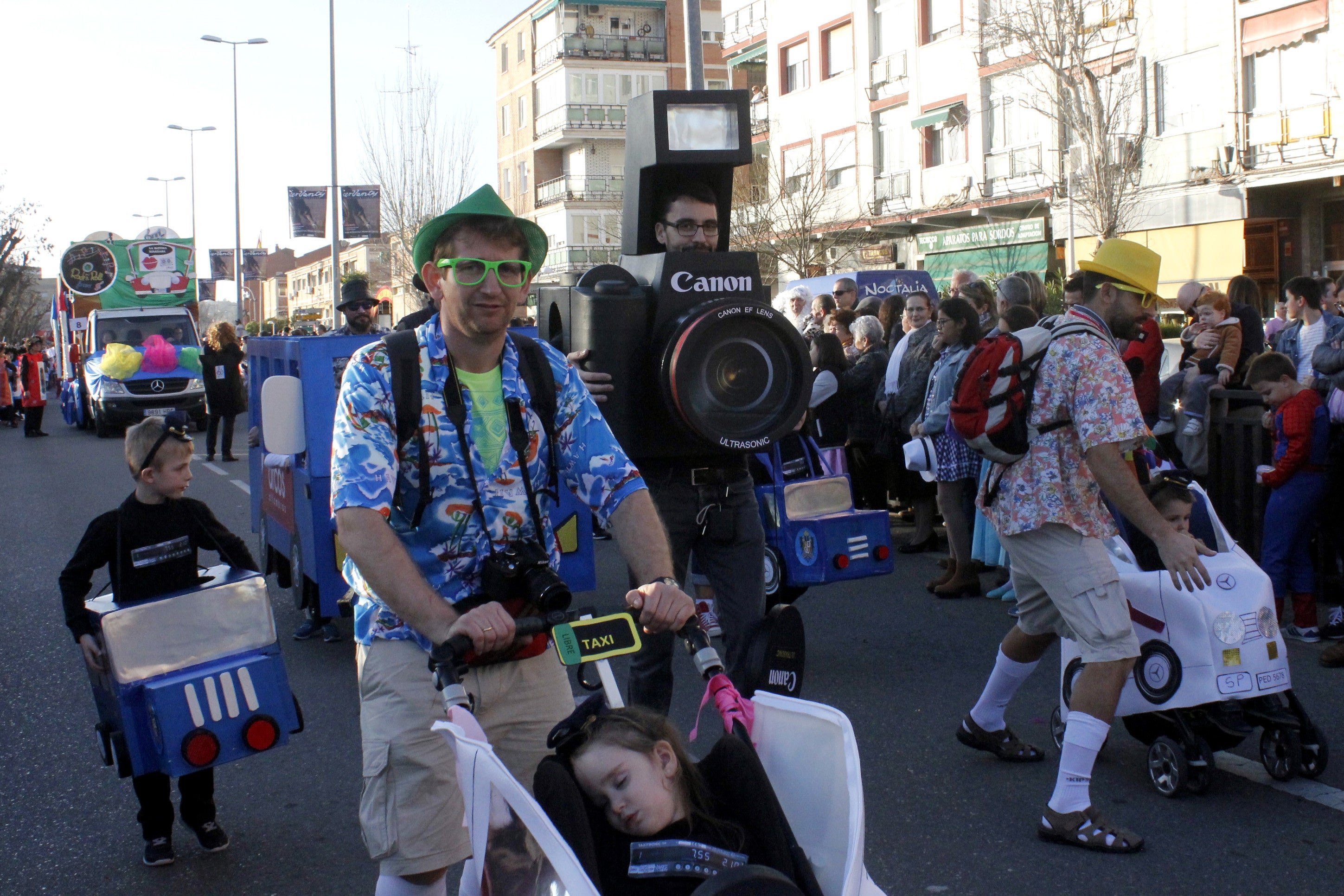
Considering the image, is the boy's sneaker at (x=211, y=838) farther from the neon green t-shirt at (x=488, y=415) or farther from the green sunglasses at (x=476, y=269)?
the green sunglasses at (x=476, y=269)

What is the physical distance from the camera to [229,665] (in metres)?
4.14

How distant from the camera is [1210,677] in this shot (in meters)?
4.36

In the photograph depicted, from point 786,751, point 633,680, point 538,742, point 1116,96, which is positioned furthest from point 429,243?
point 1116,96

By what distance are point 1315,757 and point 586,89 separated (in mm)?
56049

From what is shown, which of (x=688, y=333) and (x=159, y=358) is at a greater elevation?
(x=159, y=358)

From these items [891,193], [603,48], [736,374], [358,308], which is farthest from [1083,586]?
[603,48]

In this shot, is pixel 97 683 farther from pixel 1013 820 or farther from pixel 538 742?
pixel 1013 820

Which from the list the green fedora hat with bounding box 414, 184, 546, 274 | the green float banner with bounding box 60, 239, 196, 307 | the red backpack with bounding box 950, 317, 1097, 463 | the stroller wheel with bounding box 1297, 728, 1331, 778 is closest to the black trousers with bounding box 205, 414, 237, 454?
the green float banner with bounding box 60, 239, 196, 307

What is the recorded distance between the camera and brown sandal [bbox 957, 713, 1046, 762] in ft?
15.9

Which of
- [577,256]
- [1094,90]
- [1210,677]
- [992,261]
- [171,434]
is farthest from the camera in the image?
[577,256]

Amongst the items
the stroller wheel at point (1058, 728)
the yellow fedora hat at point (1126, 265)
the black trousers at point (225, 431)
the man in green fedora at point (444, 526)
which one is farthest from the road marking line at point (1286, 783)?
the black trousers at point (225, 431)

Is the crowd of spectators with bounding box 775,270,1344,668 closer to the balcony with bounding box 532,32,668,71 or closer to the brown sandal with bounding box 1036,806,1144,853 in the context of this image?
the brown sandal with bounding box 1036,806,1144,853

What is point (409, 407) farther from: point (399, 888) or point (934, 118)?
point (934, 118)

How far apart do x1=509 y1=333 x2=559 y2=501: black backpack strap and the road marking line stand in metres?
3.09
